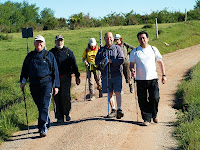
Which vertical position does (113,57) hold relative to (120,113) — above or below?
above

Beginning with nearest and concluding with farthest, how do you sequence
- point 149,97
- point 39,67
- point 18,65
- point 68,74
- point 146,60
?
point 39,67, point 146,60, point 149,97, point 68,74, point 18,65

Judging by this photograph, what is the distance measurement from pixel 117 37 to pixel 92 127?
4.32 m

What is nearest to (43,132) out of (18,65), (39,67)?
(39,67)

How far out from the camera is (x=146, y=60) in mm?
8016

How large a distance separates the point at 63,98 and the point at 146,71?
2286 mm

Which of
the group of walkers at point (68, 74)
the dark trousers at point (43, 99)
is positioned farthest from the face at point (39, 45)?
the dark trousers at point (43, 99)

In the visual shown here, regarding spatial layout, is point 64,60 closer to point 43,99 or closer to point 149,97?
point 43,99

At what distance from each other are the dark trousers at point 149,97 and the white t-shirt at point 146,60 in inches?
5.6

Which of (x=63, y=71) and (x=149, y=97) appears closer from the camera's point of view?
(x=149, y=97)

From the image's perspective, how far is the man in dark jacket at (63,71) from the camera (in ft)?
29.3

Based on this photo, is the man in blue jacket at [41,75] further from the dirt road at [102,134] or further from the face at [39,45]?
the dirt road at [102,134]

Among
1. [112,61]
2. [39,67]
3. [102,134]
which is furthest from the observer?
[112,61]

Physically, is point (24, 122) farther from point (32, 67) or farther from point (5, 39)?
point (5, 39)

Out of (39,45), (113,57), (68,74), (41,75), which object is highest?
(39,45)
